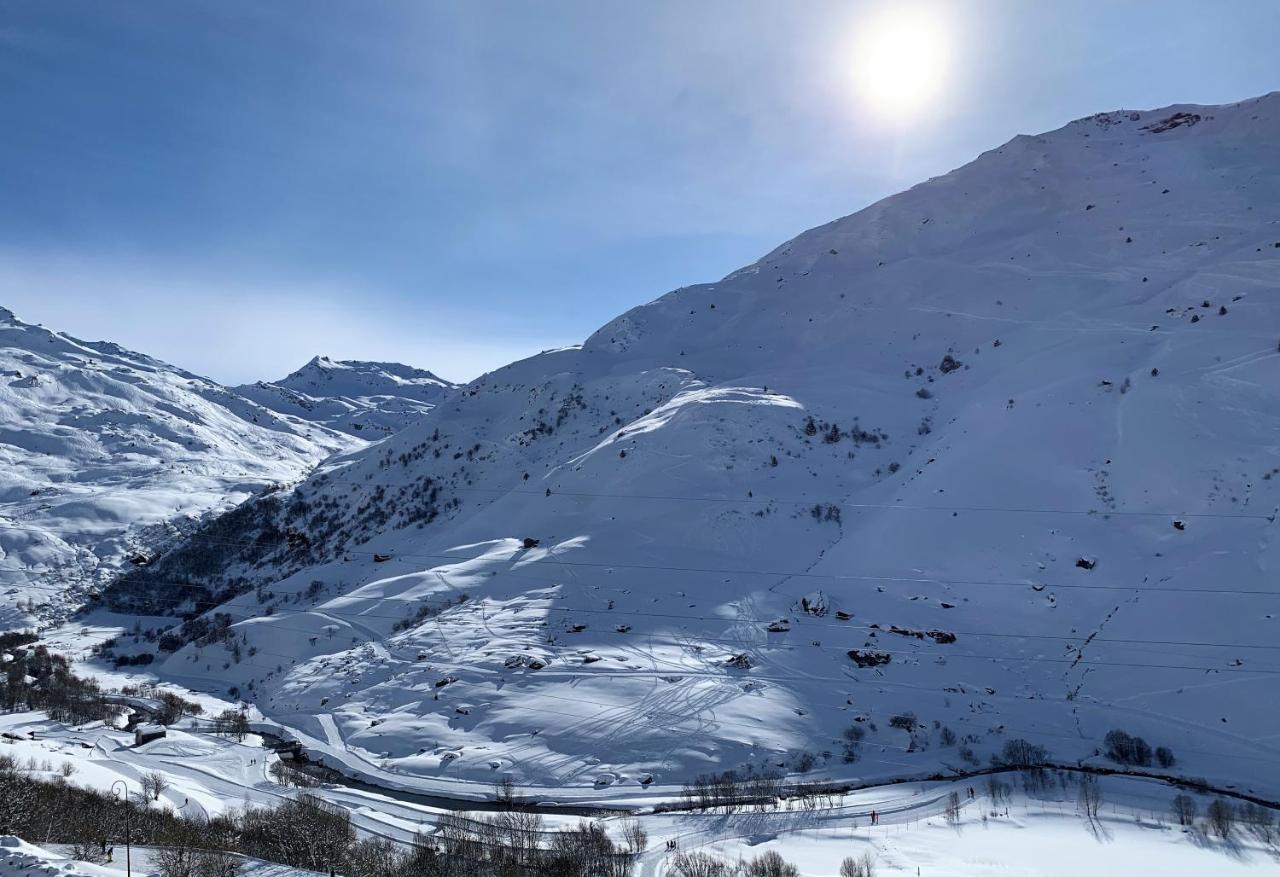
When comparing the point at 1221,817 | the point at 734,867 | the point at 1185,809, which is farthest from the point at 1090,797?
the point at 734,867

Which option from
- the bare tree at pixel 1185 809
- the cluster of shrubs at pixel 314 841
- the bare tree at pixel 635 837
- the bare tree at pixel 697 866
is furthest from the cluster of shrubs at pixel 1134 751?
the cluster of shrubs at pixel 314 841

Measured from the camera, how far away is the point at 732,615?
146 ft

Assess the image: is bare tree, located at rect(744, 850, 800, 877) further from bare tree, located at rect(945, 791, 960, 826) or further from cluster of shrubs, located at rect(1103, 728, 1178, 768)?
cluster of shrubs, located at rect(1103, 728, 1178, 768)

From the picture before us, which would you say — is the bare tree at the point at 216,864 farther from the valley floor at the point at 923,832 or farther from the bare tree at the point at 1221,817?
the bare tree at the point at 1221,817

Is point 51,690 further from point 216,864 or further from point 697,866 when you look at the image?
point 697,866

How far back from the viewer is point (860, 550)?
48.8 meters

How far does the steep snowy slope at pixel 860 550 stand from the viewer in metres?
34.9

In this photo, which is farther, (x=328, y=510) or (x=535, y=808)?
(x=328, y=510)

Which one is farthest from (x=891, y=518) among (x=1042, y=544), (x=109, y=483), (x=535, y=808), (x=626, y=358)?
(x=109, y=483)

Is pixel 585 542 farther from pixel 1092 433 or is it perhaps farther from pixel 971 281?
pixel 971 281

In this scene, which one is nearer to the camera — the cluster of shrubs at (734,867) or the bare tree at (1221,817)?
the cluster of shrubs at (734,867)

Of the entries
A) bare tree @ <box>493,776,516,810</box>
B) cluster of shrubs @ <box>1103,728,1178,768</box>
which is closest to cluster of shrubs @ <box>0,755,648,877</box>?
bare tree @ <box>493,776,516,810</box>

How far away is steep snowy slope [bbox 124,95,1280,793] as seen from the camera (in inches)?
1375

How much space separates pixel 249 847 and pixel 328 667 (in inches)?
858
